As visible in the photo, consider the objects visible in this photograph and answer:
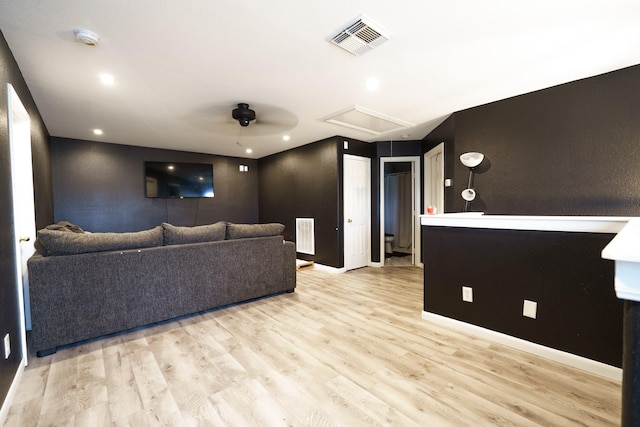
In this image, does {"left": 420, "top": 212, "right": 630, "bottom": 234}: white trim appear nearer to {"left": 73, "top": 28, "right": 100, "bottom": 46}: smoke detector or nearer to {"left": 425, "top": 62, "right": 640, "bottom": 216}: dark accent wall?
{"left": 425, "top": 62, "right": 640, "bottom": 216}: dark accent wall

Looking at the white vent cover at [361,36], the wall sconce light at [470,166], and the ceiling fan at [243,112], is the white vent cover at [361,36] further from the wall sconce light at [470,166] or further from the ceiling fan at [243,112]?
the wall sconce light at [470,166]

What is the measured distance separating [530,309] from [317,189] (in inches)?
142

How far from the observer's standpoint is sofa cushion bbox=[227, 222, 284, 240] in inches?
123

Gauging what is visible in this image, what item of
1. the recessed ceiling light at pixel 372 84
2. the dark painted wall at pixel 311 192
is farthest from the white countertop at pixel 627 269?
the dark painted wall at pixel 311 192

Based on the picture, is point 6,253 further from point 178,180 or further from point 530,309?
point 178,180

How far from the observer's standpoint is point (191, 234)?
112 inches

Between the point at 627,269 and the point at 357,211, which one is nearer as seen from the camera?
the point at 627,269

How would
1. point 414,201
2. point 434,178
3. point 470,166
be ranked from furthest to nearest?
point 414,201 → point 434,178 → point 470,166

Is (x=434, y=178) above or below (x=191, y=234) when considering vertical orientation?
above

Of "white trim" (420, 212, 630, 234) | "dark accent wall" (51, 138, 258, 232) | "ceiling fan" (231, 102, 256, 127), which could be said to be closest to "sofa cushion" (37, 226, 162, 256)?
"ceiling fan" (231, 102, 256, 127)

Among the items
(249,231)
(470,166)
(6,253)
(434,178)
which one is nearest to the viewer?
(6,253)

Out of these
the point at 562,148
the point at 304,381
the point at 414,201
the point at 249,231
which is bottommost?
the point at 304,381

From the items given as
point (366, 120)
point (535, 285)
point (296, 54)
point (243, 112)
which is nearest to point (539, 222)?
point (535, 285)

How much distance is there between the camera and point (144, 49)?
6.59ft
